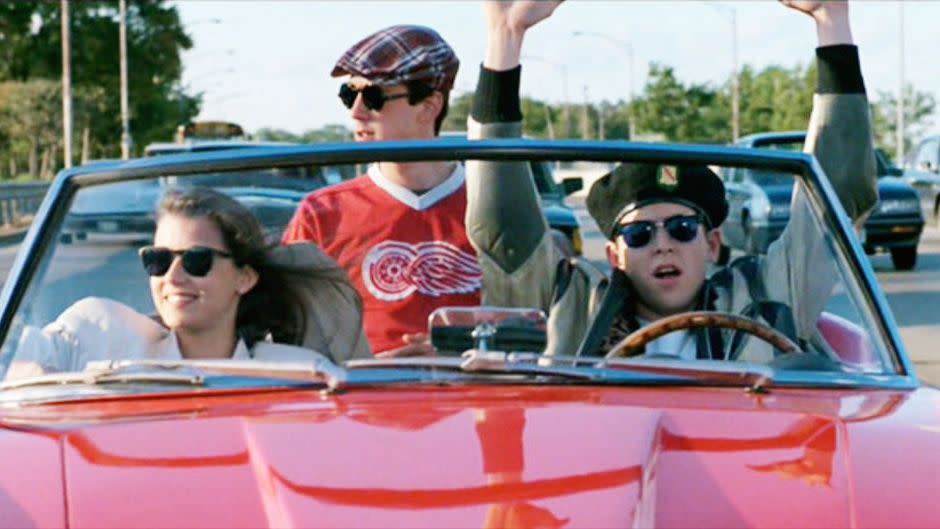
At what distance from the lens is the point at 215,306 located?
4098 mm

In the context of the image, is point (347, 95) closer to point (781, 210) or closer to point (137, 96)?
point (781, 210)

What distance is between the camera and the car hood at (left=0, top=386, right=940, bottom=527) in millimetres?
2807

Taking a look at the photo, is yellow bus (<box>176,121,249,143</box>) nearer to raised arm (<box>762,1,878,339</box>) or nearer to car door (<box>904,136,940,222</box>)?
car door (<box>904,136,940,222</box>)

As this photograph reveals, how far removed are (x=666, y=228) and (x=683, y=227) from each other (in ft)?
0.12

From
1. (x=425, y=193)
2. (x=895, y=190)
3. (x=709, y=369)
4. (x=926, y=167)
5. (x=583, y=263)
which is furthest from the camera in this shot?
(x=926, y=167)

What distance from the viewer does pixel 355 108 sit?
17.1ft

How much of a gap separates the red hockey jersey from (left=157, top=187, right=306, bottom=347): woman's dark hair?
0.20m

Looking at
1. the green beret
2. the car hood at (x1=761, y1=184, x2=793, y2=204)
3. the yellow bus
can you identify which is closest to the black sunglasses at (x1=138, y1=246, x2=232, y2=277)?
the green beret

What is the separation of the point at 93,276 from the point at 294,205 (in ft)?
Answer: 1.72

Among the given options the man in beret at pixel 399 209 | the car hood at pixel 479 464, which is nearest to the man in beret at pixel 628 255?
the man in beret at pixel 399 209

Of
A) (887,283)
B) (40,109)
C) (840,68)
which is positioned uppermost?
(40,109)

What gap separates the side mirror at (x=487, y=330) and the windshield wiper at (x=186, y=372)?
0.28 meters

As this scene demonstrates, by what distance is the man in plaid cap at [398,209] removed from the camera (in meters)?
4.43

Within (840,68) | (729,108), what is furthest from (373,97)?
(729,108)
